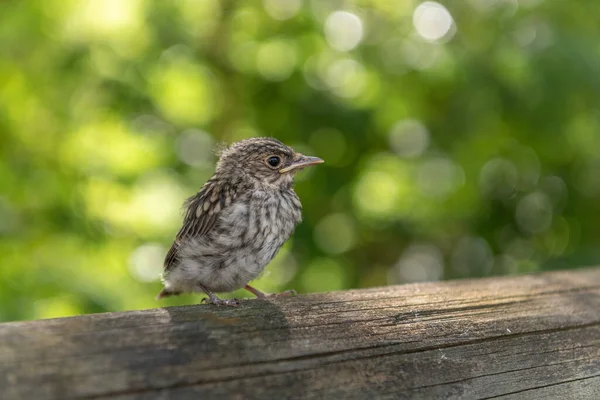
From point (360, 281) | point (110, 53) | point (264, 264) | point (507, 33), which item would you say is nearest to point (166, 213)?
point (110, 53)

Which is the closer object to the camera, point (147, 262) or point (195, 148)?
point (147, 262)

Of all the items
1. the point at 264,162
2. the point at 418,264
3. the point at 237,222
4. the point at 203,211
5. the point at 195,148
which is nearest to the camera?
the point at 237,222

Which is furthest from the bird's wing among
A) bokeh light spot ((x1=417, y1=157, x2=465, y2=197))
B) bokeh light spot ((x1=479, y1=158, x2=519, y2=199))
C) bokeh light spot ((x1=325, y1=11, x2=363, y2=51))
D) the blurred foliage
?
bokeh light spot ((x1=479, y1=158, x2=519, y2=199))

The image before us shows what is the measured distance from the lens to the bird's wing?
10.6 ft

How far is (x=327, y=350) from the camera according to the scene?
1913 millimetres

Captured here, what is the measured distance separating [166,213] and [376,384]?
2.83 metres

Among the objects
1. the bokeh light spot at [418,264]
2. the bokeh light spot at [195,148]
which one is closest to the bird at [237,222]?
the bokeh light spot at [195,148]

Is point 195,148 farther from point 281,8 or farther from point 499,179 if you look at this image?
point 499,179

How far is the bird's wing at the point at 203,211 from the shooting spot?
127 inches

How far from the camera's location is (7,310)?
3434 millimetres

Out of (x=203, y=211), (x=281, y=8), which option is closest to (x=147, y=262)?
(x=203, y=211)

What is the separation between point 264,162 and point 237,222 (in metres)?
0.52

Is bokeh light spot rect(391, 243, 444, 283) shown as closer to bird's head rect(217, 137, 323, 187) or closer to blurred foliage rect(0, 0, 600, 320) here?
blurred foliage rect(0, 0, 600, 320)

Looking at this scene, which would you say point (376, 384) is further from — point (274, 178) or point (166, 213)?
point (166, 213)
